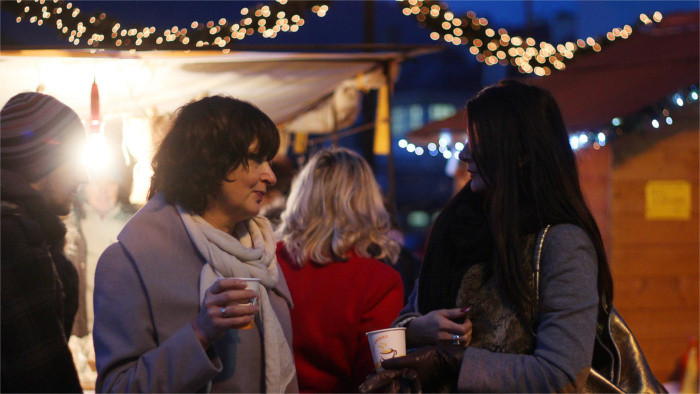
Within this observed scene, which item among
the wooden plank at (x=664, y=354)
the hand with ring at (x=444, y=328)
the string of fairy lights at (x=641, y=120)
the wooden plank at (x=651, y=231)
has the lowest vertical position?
the wooden plank at (x=664, y=354)

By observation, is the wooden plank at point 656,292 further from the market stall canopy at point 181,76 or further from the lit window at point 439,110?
the lit window at point 439,110

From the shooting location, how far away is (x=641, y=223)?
6.40 metres

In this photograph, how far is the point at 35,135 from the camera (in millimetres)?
2285

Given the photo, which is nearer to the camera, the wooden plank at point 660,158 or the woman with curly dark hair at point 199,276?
the woman with curly dark hair at point 199,276

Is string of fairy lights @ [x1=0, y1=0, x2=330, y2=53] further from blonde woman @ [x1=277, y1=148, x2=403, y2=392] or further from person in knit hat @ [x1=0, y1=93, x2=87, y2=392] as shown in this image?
person in knit hat @ [x1=0, y1=93, x2=87, y2=392]

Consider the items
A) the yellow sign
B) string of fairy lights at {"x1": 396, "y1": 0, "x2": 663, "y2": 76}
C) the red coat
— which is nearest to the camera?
the red coat

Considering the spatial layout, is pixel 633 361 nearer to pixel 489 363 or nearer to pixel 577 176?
pixel 489 363

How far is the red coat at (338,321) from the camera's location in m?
3.13

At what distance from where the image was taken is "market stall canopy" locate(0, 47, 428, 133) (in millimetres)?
3906

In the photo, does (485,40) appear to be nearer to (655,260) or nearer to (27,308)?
(655,260)

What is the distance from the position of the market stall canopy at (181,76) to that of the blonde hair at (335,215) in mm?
1265

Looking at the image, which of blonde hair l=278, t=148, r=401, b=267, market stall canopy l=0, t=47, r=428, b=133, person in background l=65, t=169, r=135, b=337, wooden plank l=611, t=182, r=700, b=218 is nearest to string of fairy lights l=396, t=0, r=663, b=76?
market stall canopy l=0, t=47, r=428, b=133

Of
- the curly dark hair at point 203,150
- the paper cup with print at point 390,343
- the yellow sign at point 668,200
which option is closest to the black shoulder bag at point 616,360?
→ the paper cup with print at point 390,343

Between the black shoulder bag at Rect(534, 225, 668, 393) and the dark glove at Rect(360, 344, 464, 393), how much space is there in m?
0.34
